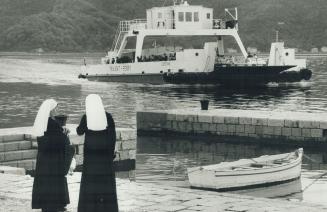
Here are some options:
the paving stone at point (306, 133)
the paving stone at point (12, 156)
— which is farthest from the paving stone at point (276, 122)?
the paving stone at point (12, 156)

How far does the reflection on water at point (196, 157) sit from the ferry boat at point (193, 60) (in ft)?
86.2

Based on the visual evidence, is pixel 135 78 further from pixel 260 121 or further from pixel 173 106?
pixel 260 121

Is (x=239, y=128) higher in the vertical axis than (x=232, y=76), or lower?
lower

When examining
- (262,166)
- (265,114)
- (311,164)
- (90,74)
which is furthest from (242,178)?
(90,74)

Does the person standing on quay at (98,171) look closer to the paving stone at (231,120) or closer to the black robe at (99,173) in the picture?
the black robe at (99,173)

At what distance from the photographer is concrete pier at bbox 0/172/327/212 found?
7953mm


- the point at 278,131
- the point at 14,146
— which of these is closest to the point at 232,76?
the point at 278,131

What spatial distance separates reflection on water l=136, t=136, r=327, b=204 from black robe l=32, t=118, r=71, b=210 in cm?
558

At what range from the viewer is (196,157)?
724 inches

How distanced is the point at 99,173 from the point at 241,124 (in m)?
14.1

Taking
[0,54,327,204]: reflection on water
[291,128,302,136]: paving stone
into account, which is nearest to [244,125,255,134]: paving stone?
[0,54,327,204]: reflection on water

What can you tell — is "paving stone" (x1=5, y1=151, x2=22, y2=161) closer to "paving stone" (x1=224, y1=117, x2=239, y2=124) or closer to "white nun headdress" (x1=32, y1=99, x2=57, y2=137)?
"white nun headdress" (x1=32, y1=99, x2=57, y2=137)

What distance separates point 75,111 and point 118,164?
19902mm

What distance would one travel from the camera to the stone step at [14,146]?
13102 mm
